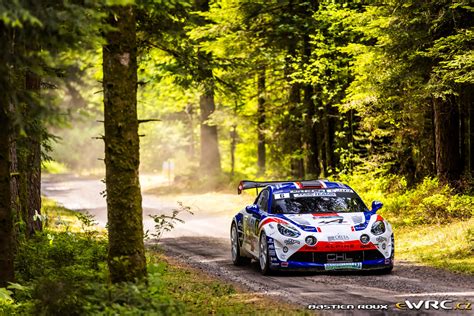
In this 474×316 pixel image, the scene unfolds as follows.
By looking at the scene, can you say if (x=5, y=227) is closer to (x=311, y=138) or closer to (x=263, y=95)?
(x=311, y=138)

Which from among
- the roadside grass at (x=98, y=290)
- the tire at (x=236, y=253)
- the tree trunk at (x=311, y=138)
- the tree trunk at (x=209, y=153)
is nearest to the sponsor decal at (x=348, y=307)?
the roadside grass at (x=98, y=290)

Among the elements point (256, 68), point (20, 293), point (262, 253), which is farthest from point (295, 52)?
point (20, 293)

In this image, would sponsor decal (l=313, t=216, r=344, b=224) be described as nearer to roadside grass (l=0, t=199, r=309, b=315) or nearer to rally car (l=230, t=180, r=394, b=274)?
rally car (l=230, t=180, r=394, b=274)

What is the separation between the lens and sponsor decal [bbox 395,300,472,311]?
10016 millimetres

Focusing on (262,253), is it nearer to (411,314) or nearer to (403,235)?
(411,314)

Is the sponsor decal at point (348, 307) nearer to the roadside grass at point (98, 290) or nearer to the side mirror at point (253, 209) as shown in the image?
the roadside grass at point (98, 290)

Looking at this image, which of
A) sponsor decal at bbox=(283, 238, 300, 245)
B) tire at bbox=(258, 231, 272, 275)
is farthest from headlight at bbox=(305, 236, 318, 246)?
tire at bbox=(258, 231, 272, 275)

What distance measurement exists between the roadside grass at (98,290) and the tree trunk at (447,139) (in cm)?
917

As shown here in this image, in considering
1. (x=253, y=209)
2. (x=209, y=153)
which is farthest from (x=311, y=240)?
(x=209, y=153)

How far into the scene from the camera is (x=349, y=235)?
13.7 metres

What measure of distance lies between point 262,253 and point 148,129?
52526 millimetres

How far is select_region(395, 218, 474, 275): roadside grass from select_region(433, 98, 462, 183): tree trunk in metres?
2.39

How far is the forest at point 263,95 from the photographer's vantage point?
8.26 meters

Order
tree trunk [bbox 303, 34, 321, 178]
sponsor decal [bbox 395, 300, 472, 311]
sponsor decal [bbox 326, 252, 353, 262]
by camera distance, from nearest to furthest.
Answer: sponsor decal [bbox 395, 300, 472, 311], sponsor decal [bbox 326, 252, 353, 262], tree trunk [bbox 303, 34, 321, 178]
